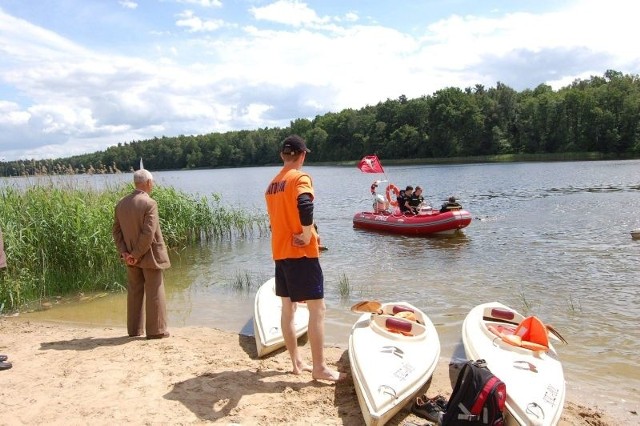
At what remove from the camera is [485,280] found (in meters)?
9.72

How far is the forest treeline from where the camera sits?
61750mm

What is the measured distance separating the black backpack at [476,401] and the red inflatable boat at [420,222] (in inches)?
468

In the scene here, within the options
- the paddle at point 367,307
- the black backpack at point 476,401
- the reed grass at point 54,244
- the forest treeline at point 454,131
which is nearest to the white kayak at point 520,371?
the black backpack at point 476,401

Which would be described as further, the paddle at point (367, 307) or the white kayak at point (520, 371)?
the paddle at point (367, 307)

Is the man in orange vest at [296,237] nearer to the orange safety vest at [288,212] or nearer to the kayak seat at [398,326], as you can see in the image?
the orange safety vest at [288,212]

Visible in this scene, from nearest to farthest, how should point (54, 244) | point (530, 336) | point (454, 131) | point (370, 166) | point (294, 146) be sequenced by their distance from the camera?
point (294, 146)
point (530, 336)
point (54, 244)
point (370, 166)
point (454, 131)

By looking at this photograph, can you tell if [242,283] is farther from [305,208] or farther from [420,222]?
[420,222]

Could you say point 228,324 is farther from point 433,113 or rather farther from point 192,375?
point 433,113

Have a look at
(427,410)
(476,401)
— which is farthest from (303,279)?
(476,401)

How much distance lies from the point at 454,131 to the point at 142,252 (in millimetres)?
74981

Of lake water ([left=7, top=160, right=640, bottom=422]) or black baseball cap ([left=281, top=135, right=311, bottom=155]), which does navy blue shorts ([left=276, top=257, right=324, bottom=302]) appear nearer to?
black baseball cap ([left=281, top=135, right=311, bottom=155])

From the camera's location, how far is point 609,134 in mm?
59281

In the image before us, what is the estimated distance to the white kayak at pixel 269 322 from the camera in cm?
538

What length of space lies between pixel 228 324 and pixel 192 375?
2604 millimetres
